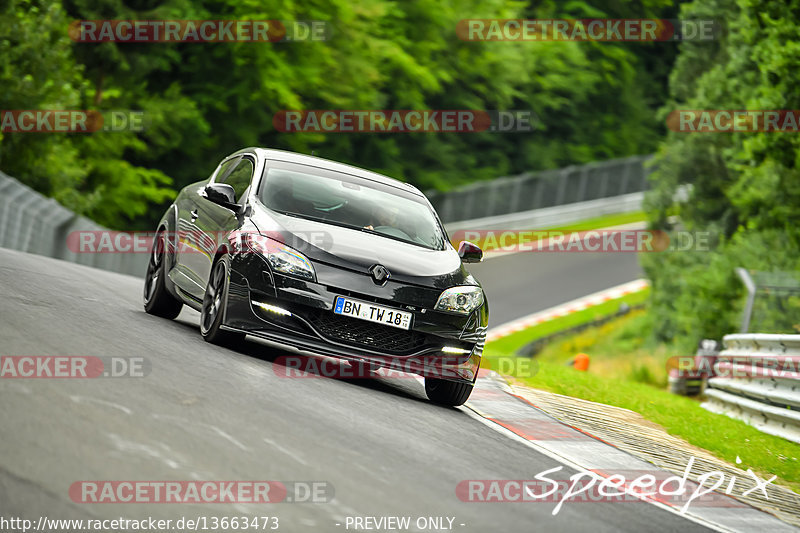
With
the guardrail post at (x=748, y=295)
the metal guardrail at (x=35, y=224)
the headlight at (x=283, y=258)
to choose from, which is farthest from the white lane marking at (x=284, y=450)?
the metal guardrail at (x=35, y=224)

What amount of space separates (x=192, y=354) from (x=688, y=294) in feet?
62.9

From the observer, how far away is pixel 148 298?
12.2 m

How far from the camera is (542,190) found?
164 ft

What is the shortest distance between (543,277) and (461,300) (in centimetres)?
2938

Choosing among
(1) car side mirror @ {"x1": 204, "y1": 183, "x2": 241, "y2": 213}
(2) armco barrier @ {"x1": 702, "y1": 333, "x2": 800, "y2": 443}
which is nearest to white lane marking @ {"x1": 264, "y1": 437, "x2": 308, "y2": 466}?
(1) car side mirror @ {"x1": 204, "y1": 183, "x2": 241, "y2": 213}

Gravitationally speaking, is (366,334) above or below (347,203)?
below

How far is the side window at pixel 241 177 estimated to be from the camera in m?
10.7

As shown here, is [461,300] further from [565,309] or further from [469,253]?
Result: [565,309]
